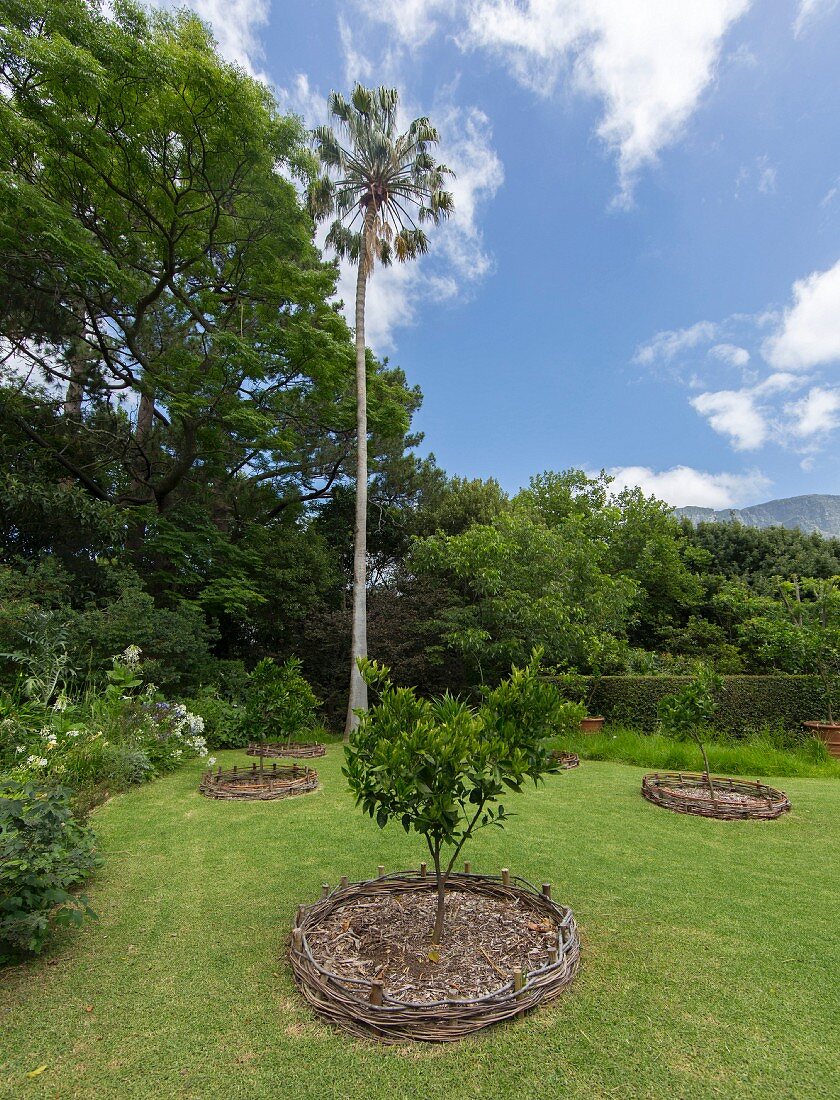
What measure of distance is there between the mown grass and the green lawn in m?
3.09

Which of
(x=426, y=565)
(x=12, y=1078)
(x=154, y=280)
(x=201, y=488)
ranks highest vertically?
(x=154, y=280)

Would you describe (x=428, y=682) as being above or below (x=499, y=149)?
below

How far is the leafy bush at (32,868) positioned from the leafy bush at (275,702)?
3657mm

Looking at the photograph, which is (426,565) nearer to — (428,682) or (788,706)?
(428,682)

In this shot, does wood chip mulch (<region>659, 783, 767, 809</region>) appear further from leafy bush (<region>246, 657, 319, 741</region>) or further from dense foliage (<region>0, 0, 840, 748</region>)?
leafy bush (<region>246, 657, 319, 741</region>)

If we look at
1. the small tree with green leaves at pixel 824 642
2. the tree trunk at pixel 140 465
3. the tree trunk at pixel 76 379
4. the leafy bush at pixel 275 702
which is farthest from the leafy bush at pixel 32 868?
the tree trunk at pixel 76 379

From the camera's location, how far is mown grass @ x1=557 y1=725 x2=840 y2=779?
7.05 meters

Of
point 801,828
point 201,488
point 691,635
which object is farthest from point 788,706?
point 201,488

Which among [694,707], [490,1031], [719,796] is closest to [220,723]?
[694,707]

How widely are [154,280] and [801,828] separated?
1398 centimetres

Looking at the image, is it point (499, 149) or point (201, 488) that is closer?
point (499, 149)

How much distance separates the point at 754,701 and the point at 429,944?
8029mm

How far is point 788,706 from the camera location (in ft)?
27.7

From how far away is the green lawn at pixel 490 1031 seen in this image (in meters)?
1.75
